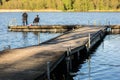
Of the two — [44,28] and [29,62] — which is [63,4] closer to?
[44,28]

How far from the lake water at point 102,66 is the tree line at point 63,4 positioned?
126733 millimetres

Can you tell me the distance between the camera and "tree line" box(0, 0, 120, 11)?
158 metres

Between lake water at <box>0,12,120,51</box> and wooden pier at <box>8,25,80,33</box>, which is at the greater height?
wooden pier at <box>8,25,80,33</box>

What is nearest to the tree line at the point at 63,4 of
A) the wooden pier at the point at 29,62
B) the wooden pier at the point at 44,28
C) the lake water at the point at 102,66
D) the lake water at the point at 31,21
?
the lake water at the point at 31,21

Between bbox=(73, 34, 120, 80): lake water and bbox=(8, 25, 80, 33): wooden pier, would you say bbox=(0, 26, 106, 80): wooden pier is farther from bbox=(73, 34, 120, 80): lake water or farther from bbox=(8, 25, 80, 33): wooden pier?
bbox=(8, 25, 80, 33): wooden pier

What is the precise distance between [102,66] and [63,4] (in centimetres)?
14207

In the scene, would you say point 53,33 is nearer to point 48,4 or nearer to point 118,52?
point 118,52

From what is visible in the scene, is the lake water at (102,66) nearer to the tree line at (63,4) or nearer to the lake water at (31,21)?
the lake water at (31,21)

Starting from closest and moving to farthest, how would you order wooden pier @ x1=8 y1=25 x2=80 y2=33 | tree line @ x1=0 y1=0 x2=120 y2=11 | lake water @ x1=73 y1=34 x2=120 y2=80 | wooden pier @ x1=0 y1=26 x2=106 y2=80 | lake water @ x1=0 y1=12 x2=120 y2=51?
1. wooden pier @ x1=0 y1=26 x2=106 y2=80
2. lake water @ x1=73 y1=34 x2=120 y2=80
3. lake water @ x1=0 y1=12 x2=120 y2=51
4. wooden pier @ x1=8 y1=25 x2=80 y2=33
5. tree line @ x1=0 y1=0 x2=120 y2=11

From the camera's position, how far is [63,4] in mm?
163625

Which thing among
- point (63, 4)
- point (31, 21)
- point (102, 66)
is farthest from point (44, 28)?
point (63, 4)

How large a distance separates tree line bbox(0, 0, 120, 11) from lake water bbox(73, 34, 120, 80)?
127 m

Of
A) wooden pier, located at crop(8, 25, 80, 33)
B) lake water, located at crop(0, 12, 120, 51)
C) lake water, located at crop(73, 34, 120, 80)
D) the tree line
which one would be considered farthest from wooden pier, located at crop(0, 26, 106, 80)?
the tree line

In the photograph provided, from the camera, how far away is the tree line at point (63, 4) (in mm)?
157625
